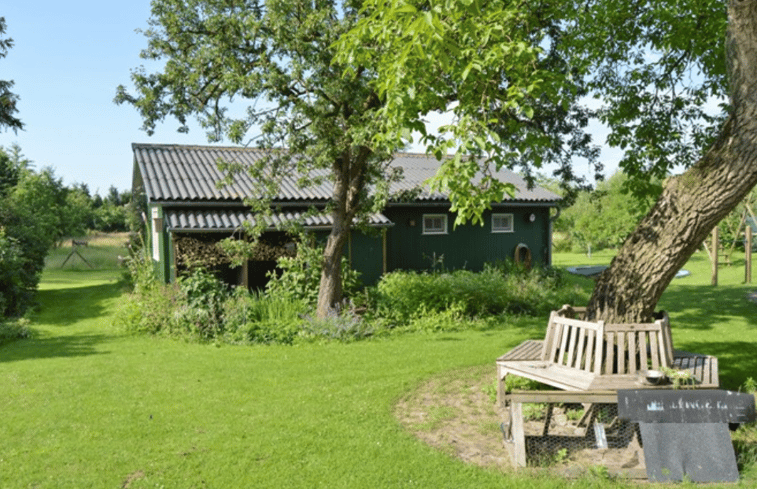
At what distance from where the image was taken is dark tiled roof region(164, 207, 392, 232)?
13211mm

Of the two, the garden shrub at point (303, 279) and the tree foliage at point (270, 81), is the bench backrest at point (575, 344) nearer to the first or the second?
the tree foliage at point (270, 81)

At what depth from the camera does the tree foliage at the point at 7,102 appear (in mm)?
19859

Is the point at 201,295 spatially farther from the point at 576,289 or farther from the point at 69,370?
the point at 576,289

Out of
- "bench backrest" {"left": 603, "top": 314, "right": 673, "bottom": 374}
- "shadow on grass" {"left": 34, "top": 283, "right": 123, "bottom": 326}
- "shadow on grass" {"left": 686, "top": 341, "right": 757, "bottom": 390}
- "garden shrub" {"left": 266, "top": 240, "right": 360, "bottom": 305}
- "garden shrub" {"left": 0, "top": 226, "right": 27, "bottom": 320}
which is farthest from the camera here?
"garden shrub" {"left": 0, "top": 226, "right": 27, "bottom": 320}

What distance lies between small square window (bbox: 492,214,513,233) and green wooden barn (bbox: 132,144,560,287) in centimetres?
3

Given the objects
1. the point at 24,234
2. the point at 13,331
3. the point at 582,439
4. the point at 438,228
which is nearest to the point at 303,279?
the point at 13,331

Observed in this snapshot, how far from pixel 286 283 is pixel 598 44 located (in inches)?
294

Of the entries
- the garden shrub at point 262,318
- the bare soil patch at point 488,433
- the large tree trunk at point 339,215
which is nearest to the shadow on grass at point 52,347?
the garden shrub at point 262,318

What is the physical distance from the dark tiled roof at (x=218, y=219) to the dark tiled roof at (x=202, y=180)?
30cm

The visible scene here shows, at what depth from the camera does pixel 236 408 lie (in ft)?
21.5

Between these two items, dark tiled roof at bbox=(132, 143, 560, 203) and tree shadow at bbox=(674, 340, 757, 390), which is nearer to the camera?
tree shadow at bbox=(674, 340, 757, 390)

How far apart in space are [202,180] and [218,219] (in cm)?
211

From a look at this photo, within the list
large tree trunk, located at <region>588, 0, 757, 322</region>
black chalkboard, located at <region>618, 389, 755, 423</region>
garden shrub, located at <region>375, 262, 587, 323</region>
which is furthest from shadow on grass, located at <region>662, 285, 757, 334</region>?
black chalkboard, located at <region>618, 389, 755, 423</region>

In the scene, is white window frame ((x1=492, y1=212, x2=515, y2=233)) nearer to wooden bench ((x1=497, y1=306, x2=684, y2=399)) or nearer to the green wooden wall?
the green wooden wall
